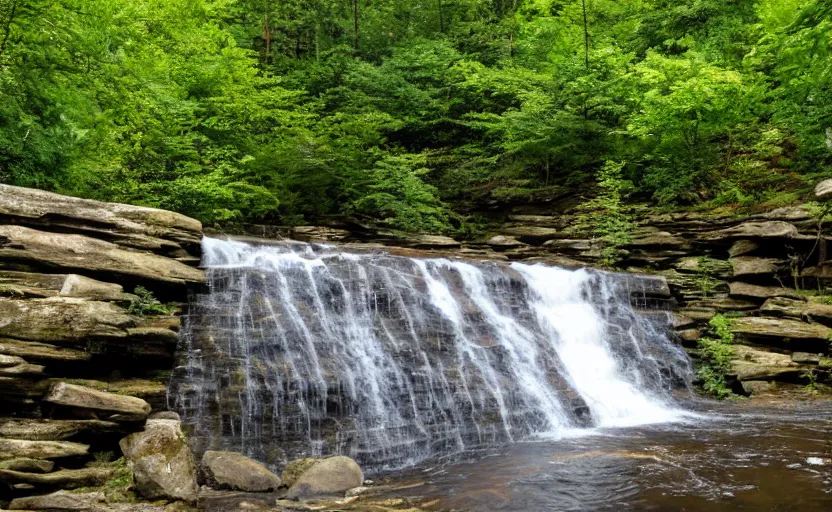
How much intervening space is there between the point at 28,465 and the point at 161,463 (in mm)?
1171

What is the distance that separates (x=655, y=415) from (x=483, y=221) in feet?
33.8

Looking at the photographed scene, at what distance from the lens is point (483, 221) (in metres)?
19.9

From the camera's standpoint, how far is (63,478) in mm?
5711

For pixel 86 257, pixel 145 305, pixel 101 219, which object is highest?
pixel 101 219

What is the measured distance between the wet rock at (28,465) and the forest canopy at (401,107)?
618cm

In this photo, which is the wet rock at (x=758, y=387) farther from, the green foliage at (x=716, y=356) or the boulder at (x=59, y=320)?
the boulder at (x=59, y=320)

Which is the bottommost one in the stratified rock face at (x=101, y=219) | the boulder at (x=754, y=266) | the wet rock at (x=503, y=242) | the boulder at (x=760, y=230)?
the boulder at (x=754, y=266)

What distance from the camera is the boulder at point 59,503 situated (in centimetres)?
530

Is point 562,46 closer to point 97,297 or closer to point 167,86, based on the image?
point 167,86

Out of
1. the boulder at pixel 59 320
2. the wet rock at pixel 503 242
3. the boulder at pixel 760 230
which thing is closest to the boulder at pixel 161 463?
the boulder at pixel 59 320

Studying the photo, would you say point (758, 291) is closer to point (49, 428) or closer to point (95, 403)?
point (95, 403)

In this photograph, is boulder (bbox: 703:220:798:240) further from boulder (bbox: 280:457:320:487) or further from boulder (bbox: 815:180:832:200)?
boulder (bbox: 280:457:320:487)

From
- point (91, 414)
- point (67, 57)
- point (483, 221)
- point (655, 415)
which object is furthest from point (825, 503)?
point (483, 221)

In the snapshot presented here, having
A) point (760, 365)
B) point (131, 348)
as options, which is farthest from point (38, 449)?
point (760, 365)
